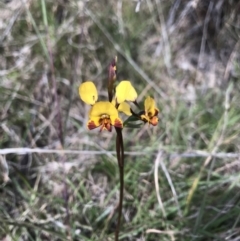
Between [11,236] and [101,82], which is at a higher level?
[101,82]

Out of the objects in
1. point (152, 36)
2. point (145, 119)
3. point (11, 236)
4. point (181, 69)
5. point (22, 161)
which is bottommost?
point (11, 236)

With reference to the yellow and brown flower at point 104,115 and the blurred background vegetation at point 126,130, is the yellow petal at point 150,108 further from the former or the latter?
the blurred background vegetation at point 126,130

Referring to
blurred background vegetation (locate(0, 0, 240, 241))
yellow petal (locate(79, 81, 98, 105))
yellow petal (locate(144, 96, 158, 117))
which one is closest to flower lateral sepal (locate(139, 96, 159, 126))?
yellow petal (locate(144, 96, 158, 117))

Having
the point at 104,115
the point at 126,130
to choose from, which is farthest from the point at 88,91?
the point at 126,130

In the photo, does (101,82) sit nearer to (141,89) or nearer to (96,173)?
(141,89)

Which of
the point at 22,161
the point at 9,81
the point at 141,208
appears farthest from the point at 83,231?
the point at 9,81

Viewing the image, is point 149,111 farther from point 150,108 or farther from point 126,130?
point 126,130
